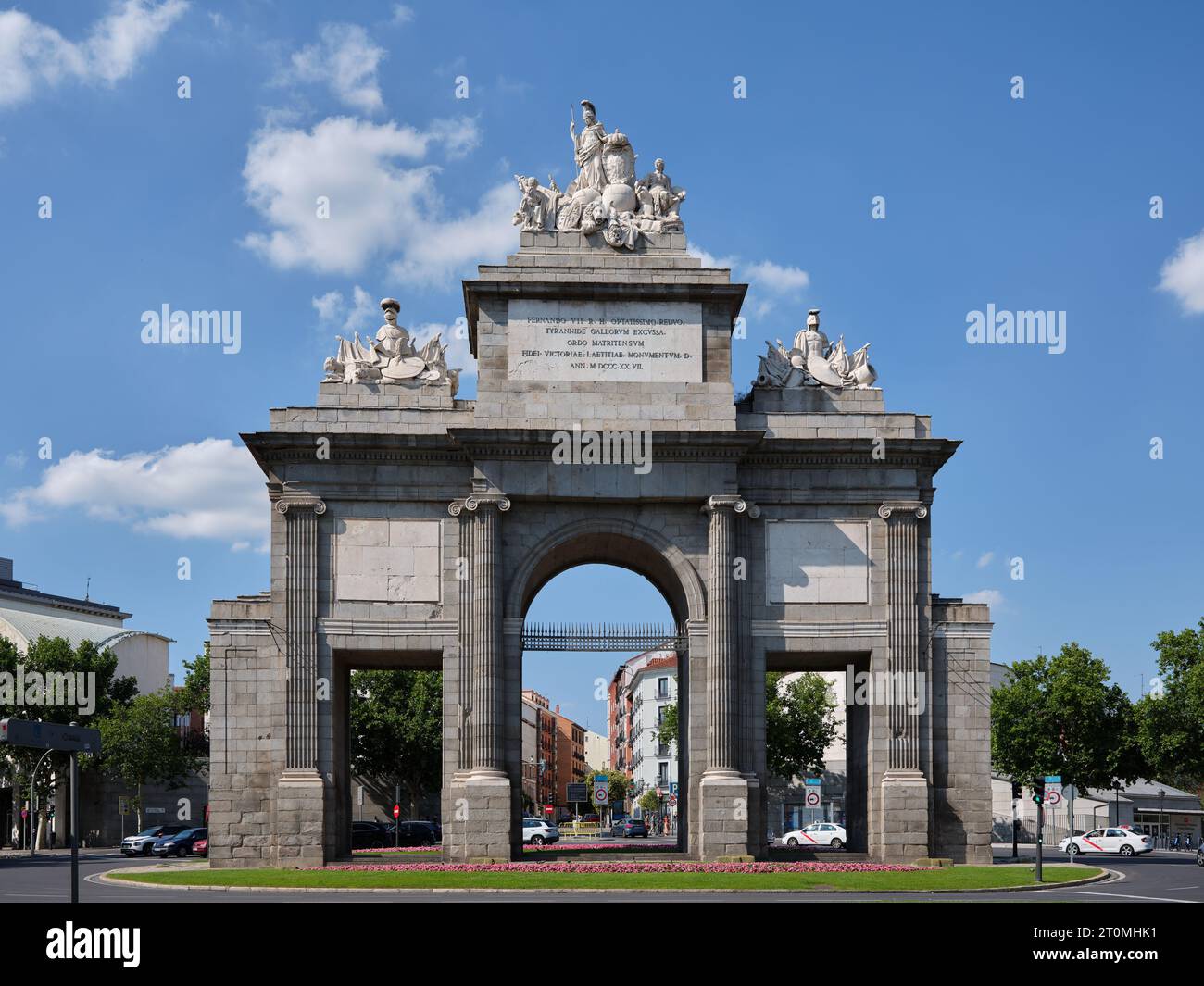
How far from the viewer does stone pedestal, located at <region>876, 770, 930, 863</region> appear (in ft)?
150

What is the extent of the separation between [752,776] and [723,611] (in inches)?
218

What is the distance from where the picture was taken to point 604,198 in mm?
49094

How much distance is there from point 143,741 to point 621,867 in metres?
52.8

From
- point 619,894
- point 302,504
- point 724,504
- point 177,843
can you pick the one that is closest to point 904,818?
point 724,504

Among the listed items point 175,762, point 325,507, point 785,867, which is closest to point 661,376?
point 325,507

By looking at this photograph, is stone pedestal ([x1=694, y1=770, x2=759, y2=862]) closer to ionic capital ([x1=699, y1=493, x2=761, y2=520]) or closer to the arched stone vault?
the arched stone vault

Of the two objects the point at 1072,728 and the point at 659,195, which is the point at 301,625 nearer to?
the point at 659,195

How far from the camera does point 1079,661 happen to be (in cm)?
8081

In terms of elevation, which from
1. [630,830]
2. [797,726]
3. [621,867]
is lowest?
[630,830]

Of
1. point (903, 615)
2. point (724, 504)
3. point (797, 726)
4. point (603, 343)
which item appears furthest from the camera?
point (797, 726)

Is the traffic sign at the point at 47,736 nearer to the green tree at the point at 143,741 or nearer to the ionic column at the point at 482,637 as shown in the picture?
the ionic column at the point at 482,637

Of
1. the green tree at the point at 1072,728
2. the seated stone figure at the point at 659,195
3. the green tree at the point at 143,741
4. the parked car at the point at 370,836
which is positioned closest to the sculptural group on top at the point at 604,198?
the seated stone figure at the point at 659,195

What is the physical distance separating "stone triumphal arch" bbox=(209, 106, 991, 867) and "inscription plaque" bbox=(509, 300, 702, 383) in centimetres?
9
